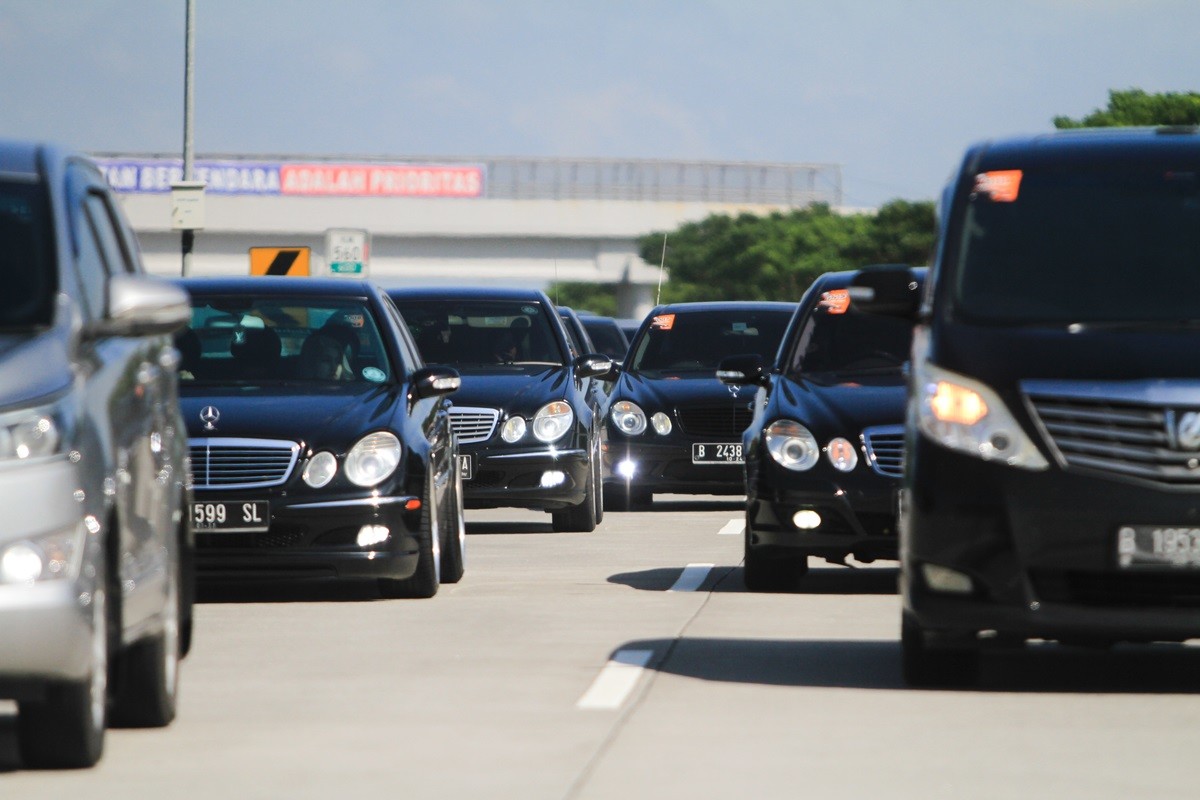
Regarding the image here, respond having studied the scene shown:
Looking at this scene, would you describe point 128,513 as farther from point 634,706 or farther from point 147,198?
point 147,198

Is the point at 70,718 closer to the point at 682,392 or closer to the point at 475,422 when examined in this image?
the point at 475,422

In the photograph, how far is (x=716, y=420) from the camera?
2127 centimetres

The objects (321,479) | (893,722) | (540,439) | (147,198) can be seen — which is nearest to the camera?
(893,722)

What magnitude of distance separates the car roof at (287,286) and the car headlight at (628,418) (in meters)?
7.69

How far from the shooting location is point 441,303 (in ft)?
64.2

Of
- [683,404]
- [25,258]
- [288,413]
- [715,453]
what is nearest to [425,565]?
[288,413]

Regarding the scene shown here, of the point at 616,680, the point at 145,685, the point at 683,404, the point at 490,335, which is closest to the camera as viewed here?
the point at 145,685

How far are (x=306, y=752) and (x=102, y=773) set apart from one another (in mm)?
637

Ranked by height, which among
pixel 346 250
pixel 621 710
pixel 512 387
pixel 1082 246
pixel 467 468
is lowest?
pixel 621 710

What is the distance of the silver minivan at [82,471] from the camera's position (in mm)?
6734

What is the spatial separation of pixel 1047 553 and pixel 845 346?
5.79 m

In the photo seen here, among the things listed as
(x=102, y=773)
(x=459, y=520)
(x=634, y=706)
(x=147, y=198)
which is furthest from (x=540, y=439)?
(x=147, y=198)

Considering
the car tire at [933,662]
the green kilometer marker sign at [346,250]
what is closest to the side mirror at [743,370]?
the car tire at [933,662]

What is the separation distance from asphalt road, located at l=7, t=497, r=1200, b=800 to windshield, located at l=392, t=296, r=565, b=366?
6.27 metres
